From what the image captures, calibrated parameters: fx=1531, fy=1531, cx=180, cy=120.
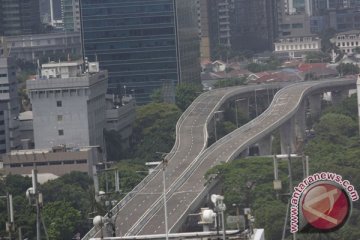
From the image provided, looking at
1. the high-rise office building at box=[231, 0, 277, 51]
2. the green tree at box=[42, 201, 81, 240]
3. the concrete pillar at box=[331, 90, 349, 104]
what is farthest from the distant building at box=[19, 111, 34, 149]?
the high-rise office building at box=[231, 0, 277, 51]

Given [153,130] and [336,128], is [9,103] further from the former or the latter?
[336,128]

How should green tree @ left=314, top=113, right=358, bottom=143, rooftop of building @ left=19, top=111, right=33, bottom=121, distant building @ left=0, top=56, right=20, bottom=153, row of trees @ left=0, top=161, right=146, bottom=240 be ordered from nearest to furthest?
row of trees @ left=0, top=161, right=146, bottom=240, distant building @ left=0, top=56, right=20, bottom=153, green tree @ left=314, top=113, right=358, bottom=143, rooftop of building @ left=19, top=111, right=33, bottom=121

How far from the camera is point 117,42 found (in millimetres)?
109375

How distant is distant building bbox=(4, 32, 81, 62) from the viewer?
16400cm

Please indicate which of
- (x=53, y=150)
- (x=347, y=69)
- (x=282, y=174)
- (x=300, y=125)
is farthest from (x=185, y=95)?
(x=282, y=174)

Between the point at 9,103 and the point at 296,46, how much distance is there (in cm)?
8221

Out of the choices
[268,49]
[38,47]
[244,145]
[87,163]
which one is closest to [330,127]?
[244,145]

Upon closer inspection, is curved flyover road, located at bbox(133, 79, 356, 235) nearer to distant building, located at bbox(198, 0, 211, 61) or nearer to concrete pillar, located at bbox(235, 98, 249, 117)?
concrete pillar, located at bbox(235, 98, 249, 117)

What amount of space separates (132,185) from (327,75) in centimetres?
6624

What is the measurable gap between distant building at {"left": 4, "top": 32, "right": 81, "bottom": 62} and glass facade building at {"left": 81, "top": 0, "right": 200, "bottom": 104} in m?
51.8

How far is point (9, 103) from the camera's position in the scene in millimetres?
94750

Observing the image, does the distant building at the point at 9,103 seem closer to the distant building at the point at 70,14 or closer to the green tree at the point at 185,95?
the green tree at the point at 185,95

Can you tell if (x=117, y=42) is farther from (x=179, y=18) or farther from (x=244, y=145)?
(x=244, y=145)

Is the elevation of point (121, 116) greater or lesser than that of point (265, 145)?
greater
